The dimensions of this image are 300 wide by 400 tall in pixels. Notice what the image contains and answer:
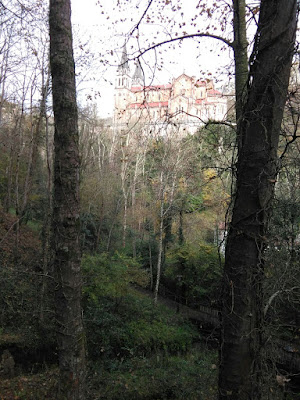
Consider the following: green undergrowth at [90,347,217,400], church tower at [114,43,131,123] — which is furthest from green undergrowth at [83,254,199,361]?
church tower at [114,43,131,123]

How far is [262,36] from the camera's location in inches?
75.8

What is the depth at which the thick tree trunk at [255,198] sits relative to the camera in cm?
188

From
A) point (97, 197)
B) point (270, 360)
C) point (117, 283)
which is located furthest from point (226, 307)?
point (97, 197)

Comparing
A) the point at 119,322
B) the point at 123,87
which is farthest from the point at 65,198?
the point at 123,87

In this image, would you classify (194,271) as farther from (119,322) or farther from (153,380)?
(153,380)

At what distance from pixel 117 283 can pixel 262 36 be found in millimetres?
9282

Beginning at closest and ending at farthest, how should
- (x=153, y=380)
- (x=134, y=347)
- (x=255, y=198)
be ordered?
1. (x=255, y=198)
2. (x=153, y=380)
3. (x=134, y=347)

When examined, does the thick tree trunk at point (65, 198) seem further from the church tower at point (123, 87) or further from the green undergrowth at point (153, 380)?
the green undergrowth at point (153, 380)

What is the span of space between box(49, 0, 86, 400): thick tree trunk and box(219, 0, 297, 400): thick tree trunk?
1746 millimetres

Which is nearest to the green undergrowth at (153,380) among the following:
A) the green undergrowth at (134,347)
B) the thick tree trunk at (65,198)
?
the green undergrowth at (134,347)

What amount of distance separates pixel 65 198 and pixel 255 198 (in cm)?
200

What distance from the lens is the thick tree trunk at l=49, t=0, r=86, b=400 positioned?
3.12 m

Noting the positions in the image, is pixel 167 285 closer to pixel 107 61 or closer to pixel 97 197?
pixel 97 197

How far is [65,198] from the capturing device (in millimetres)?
3178
